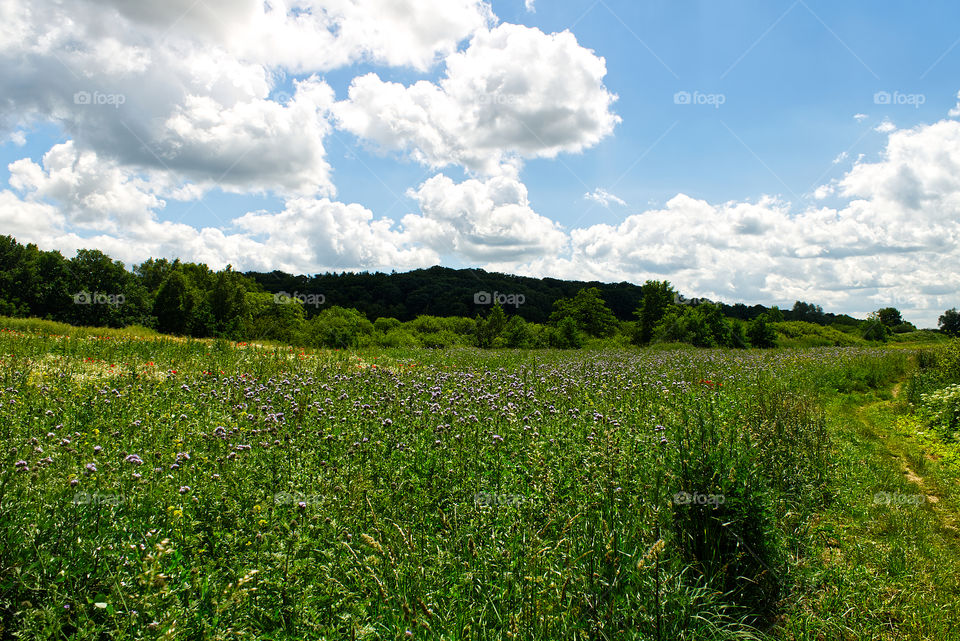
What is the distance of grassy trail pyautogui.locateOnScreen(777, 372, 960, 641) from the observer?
3.36m

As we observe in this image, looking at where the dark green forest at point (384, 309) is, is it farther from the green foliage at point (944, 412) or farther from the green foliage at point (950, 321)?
the green foliage at point (944, 412)

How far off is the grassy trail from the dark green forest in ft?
70.0

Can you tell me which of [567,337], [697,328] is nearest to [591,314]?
[697,328]

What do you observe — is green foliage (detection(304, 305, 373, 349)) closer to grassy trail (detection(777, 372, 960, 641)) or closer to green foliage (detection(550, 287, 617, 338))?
grassy trail (detection(777, 372, 960, 641))

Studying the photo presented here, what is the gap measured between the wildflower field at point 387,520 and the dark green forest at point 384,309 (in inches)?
761

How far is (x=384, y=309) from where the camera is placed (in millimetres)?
66500

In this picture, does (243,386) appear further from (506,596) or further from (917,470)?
(917,470)

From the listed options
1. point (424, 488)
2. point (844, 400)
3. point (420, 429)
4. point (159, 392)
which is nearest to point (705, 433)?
point (424, 488)

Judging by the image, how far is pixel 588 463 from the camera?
4449mm

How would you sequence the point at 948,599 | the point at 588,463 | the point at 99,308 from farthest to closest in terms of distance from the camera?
the point at 99,308 → the point at 588,463 → the point at 948,599

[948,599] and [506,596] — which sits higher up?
[506,596]

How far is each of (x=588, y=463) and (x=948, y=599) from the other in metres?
2.84

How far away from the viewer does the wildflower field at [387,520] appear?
8.45 feet

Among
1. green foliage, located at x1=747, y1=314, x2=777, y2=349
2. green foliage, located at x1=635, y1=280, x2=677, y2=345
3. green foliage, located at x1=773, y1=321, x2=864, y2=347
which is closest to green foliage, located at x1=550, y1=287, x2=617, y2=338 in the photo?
green foliage, located at x1=635, y1=280, x2=677, y2=345
